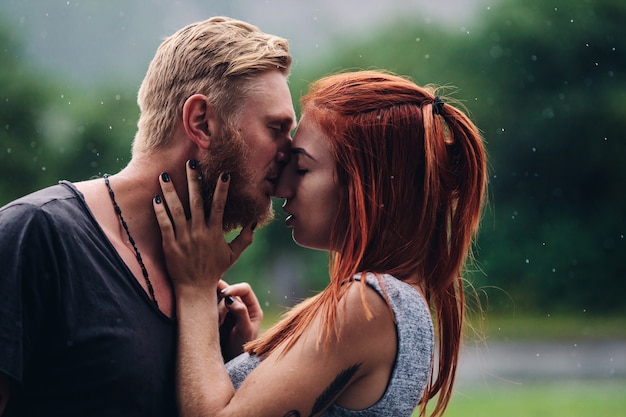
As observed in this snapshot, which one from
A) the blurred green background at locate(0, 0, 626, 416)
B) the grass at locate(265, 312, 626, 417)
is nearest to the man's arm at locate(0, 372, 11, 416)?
the grass at locate(265, 312, 626, 417)

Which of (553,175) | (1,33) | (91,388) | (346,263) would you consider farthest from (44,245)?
(1,33)

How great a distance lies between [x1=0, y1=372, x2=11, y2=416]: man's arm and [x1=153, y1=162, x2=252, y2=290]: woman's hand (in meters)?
0.52

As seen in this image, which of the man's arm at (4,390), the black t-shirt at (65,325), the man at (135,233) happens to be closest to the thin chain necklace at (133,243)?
the man at (135,233)

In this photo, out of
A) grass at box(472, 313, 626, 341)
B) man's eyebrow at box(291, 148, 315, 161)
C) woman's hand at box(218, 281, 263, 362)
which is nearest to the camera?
man's eyebrow at box(291, 148, 315, 161)

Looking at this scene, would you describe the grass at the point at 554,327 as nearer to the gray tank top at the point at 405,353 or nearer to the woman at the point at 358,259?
the woman at the point at 358,259

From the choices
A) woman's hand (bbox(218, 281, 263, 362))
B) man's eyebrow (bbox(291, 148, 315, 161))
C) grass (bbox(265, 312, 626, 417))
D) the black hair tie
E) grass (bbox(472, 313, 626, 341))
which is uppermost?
the black hair tie

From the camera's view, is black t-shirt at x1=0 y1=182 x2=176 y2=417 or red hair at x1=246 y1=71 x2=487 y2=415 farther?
red hair at x1=246 y1=71 x2=487 y2=415

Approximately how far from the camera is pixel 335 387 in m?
2.19

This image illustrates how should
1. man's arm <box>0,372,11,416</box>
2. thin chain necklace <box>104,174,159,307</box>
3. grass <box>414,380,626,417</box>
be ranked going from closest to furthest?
man's arm <box>0,372,11,416</box> < thin chain necklace <box>104,174,159,307</box> < grass <box>414,380,626,417</box>

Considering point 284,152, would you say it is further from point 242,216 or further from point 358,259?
point 358,259

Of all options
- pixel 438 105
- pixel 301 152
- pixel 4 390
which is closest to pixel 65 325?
pixel 4 390

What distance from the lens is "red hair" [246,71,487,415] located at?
2.32m

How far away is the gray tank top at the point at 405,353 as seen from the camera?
2195mm

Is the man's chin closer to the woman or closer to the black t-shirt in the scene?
the woman
